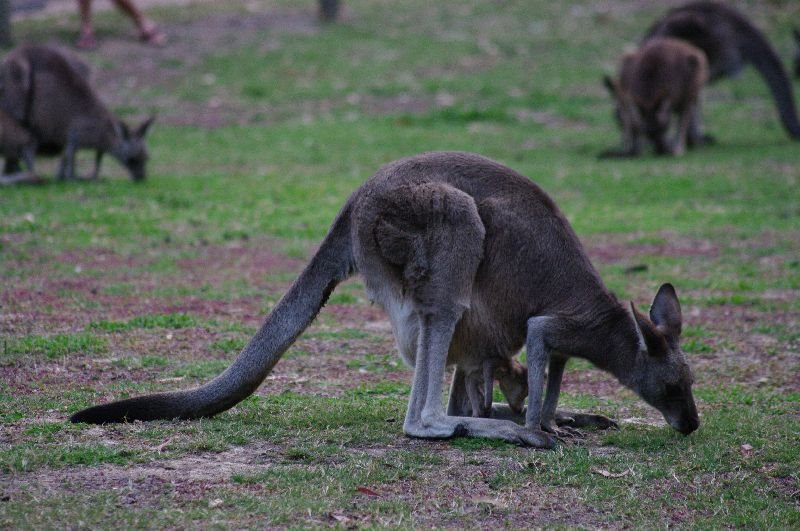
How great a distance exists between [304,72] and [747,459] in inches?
515

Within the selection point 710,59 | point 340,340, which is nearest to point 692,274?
point 340,340

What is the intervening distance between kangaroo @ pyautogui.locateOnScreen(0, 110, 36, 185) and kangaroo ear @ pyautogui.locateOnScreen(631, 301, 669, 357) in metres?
7.71

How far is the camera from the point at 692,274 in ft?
26.4

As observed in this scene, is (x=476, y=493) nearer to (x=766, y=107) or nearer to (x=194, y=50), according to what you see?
(x=766, y=107)

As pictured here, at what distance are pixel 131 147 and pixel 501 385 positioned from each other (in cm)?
721

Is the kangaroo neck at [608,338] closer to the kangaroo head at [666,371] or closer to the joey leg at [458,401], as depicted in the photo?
the kangaroo head at [666,371]

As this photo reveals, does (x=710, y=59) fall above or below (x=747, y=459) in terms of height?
above

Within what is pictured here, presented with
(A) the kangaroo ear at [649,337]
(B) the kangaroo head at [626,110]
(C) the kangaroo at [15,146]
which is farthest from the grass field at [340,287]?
(B) the kangaroo head at [626,110]

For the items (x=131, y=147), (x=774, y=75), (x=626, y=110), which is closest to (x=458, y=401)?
(x=131, y=147)

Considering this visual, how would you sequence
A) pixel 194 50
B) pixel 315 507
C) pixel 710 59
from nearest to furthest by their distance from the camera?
pixel 315 507, pixel 710 59, pixel 194 50

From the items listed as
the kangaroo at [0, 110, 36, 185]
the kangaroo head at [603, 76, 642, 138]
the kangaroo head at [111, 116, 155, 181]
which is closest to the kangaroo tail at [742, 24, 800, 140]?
the kangaroo head at [603, 76, 642, 138]

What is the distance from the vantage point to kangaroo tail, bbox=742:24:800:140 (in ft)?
45.8

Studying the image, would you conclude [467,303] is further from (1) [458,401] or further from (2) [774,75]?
(2) [774,75]

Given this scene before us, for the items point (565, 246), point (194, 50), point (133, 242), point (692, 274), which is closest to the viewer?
point (565, 246)
